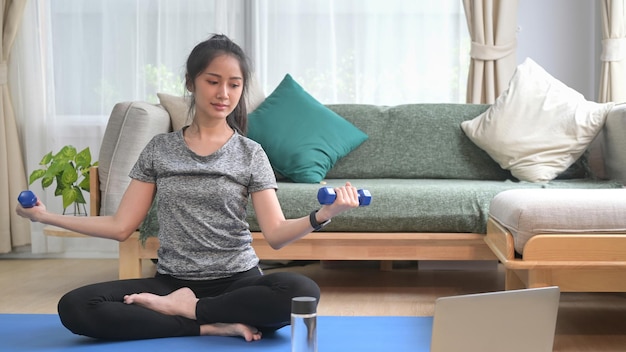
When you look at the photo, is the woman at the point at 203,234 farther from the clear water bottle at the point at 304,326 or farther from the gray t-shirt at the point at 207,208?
the clear water bottle at the point at 304,326

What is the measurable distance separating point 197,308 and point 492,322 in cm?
117

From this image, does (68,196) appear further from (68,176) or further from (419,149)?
(419,149)

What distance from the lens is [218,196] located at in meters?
2.31

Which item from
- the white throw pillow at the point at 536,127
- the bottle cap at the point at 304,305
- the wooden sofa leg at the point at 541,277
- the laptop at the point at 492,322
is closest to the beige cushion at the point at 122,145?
the white throw pillow at the point at 536,127

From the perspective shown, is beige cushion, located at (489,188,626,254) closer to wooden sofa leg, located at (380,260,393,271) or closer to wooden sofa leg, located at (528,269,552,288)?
wooden sofa leg, located at (528,269,552,288)

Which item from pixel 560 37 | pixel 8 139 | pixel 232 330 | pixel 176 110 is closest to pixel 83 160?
pixel 176 110

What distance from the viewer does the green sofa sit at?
3.09 meters

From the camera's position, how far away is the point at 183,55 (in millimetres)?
4387

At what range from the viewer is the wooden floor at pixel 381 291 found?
270 centimetres

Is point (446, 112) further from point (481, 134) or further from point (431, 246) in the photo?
point (431, 246)

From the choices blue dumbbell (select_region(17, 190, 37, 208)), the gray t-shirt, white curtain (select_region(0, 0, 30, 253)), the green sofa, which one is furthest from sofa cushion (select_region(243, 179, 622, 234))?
white curtain (select_region(0, 0, 30, 253))

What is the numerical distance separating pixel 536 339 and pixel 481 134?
2.29 meters

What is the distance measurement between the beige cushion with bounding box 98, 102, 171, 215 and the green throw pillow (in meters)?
0.44

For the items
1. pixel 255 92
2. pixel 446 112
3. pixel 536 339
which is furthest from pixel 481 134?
pixel 536 339
